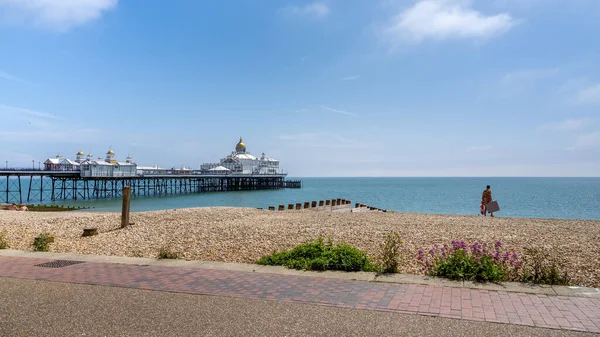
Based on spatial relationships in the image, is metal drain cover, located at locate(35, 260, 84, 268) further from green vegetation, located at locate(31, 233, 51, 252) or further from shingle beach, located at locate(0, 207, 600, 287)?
green vegetation, located at locate(31, 233, 51, 252)

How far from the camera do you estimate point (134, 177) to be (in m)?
86.0

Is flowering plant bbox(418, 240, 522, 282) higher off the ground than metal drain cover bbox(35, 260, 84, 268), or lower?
higher

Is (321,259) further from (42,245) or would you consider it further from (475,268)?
(42,245)

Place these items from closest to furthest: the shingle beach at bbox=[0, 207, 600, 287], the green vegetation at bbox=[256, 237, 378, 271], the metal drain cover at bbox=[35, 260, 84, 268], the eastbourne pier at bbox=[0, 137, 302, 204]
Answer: the green vegetation at bbox=[256, 237, 378, 271], the metal drain cover at bbox=[35, 260, 84, 268], the shingle beach at bbox=[0, 207, 600, 287], the eastbourne pier at bbox=[0, 137, 302, 204]

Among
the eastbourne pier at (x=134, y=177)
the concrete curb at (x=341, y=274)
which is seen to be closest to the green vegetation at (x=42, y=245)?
the concrete curb at (x=341, y=274)

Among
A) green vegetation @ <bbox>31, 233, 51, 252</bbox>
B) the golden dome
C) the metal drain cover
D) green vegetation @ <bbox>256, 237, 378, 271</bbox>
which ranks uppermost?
the golden dome

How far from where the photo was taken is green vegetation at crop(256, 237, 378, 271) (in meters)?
8.04

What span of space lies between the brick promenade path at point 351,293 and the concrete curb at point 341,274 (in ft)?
0.64

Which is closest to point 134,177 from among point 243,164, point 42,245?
point 243,164

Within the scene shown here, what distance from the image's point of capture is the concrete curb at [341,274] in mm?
→ 6461

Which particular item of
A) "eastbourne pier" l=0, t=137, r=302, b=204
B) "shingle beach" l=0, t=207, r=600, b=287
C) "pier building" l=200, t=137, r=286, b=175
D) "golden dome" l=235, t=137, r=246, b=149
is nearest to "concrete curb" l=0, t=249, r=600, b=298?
"shingle beach" l=0, t=207, r=600, b=287

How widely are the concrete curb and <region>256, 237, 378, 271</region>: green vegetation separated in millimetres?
267

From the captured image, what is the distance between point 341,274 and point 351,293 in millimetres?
1169

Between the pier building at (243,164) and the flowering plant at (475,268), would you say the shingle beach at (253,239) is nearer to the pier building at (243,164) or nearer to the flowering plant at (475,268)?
the flowering plant at (475,268)
